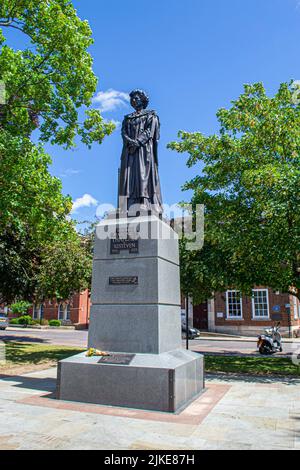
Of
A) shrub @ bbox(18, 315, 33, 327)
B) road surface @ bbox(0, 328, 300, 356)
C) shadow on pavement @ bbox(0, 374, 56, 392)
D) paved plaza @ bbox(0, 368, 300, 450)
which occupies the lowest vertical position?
road surface @ bbox(0, 328, 300, 356)

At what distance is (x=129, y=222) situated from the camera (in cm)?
821

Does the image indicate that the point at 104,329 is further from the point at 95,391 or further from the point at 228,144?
the point at 228,144

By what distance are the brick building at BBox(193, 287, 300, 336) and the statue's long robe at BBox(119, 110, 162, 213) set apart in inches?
966

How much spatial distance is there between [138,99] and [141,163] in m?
1.81

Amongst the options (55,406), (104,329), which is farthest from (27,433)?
(104,329)

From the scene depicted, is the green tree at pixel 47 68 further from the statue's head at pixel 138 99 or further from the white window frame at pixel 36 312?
the white window frame at pixel 36 312

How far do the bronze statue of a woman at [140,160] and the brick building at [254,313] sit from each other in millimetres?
24547

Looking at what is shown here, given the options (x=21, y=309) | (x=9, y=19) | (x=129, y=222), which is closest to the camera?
(x=129, y=222)

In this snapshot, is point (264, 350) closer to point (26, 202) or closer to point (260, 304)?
point (26, 202)

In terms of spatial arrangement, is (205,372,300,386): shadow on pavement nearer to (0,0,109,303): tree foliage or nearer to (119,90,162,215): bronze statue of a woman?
(119,90,162,215): bronze statue of a woman

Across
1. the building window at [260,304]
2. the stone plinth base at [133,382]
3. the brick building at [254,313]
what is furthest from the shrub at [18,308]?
the stone plinth base at [133,382]

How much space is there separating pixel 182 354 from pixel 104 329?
68.6 inches

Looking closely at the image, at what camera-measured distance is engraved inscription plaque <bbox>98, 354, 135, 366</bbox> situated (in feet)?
22.5

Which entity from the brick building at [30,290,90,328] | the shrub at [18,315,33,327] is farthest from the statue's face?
the shrub at [18,315,33,327]
